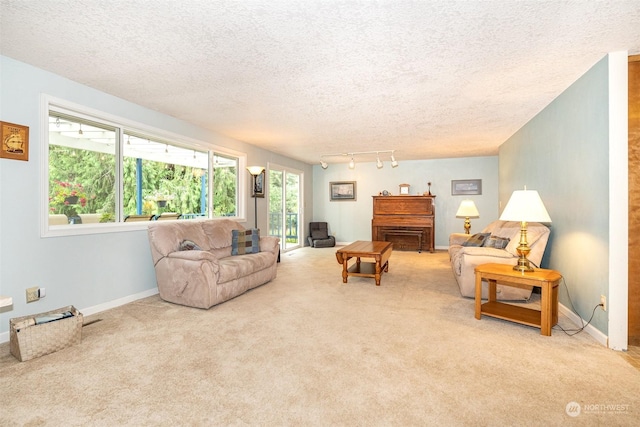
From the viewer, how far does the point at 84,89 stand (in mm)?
3023

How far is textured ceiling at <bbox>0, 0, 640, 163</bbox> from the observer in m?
1.84

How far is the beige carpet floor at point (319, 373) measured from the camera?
158 cm

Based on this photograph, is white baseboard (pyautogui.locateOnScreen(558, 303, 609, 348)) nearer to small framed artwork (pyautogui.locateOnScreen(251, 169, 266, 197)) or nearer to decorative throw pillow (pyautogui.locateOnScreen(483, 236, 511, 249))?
decorative throw pillow (pyautogui.locateOnScreen(483, 236, 511, 249))

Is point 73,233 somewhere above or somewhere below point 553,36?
below

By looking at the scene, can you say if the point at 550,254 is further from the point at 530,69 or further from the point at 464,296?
the point at 530,69

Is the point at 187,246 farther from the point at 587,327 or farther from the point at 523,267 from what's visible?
the point at 587,327

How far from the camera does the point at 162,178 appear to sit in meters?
4.23

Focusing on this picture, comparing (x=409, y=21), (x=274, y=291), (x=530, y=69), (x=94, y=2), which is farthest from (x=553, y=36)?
(x=274, y=291)

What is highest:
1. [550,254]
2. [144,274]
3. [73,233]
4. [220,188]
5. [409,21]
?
[409,21]

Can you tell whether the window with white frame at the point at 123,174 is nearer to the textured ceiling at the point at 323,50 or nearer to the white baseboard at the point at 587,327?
the textured ceiling at the point at 323,50

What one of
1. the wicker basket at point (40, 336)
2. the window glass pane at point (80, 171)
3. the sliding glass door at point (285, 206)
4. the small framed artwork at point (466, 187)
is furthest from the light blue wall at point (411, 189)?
the wicker basket at point (40, 336)

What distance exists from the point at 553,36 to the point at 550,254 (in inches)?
94.8

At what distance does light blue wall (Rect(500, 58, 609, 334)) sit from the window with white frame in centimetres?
458

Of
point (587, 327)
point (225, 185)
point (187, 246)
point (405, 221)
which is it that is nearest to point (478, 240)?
point (587, 327)
